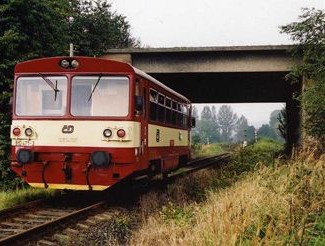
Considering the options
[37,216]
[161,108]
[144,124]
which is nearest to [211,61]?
[161,108]

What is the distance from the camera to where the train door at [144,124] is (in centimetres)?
1059

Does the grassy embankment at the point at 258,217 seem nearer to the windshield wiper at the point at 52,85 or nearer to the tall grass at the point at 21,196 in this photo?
the tall grass at the point at 21,196

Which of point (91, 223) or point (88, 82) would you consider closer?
point (91, 223)

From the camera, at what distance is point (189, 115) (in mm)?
18281

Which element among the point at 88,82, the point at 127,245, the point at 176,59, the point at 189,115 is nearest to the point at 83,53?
the point at 176,59

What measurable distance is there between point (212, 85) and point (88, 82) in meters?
20.0

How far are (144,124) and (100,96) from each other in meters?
1.25

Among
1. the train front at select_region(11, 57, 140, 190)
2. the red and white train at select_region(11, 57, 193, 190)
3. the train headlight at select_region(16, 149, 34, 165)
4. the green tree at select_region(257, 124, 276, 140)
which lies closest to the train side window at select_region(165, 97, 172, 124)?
the red and white train at select_region(11, 57, 193, 190)

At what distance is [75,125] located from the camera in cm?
1013

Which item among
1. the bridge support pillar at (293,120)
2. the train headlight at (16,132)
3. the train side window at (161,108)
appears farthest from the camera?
the bridge support pillar at (293,120)

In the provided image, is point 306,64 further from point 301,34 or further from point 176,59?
point 176,59

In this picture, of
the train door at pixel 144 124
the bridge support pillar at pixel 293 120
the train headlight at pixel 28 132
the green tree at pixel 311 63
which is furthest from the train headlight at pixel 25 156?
the bridge support pillar at pixel 293 120

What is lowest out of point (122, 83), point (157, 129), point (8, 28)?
point (157, 129)

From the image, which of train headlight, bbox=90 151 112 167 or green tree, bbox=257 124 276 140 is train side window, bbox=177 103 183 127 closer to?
train headlight, bbox=90 151 112 167
